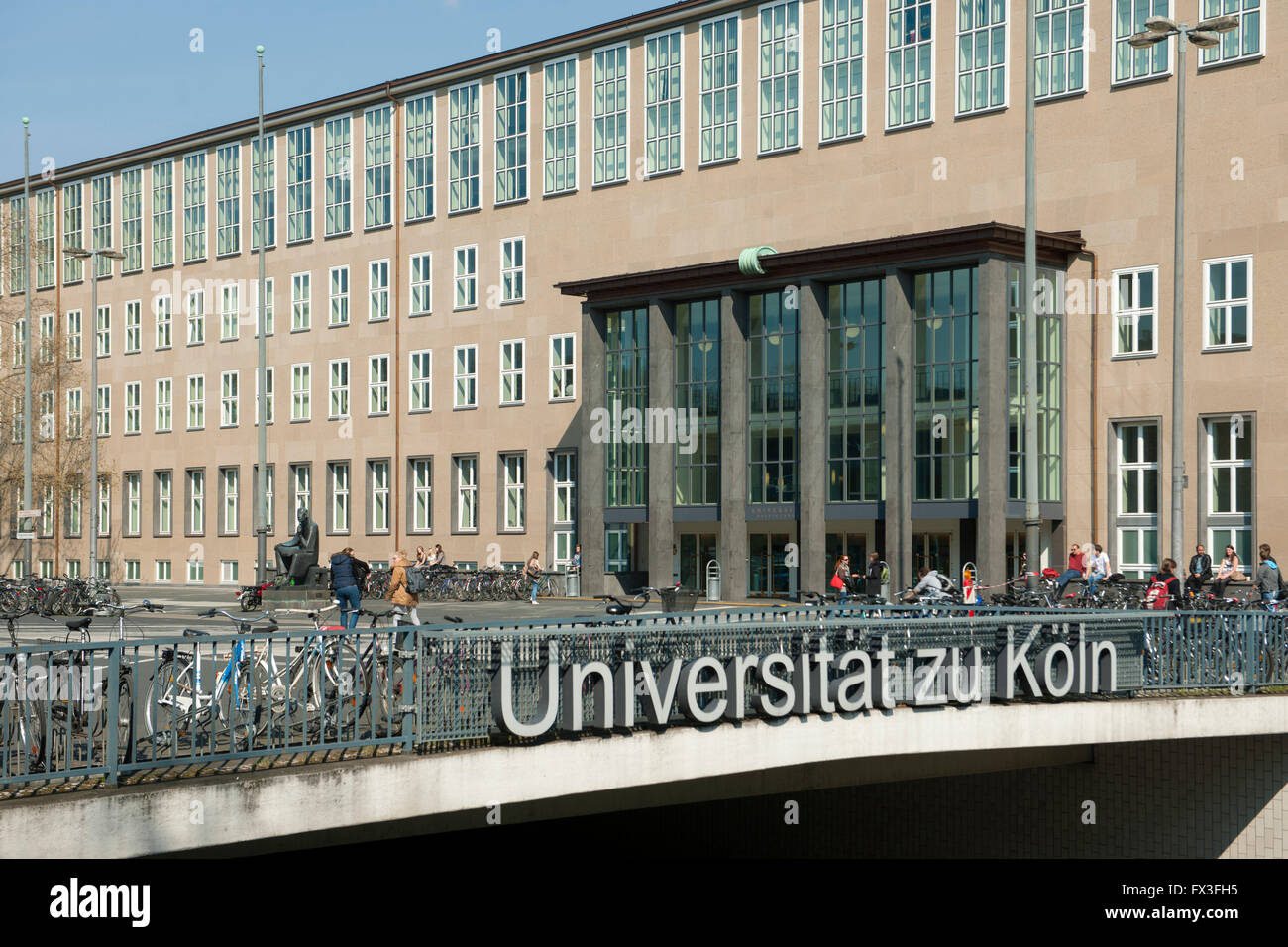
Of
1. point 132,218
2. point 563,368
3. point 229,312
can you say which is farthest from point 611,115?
point 132,218

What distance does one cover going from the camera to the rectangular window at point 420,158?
62062 mm

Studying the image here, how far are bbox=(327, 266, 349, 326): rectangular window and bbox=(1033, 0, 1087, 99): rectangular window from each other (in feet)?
100

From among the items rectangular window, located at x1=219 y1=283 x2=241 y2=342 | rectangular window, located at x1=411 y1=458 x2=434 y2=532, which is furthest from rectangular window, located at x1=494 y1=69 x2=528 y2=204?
rectangular window, located at x1=219 y1=283 x2=241 y2=342

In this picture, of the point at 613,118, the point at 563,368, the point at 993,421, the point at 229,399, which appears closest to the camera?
the point at 993,421

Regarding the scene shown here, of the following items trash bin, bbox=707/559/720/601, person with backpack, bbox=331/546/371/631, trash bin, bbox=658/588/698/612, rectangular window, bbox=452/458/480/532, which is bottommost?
trash bin, bbox=707/559/720/601

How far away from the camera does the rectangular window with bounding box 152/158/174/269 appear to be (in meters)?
73.6

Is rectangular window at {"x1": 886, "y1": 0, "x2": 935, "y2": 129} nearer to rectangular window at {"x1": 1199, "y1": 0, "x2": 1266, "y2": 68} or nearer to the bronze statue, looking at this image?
rectangular window at {"x1": 1199, "y1": 0, "x2": 1266, "y2": 68}

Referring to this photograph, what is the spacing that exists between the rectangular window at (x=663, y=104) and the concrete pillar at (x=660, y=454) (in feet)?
18.7

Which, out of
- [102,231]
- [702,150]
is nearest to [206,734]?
[702,150]

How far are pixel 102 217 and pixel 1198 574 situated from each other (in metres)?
58.3

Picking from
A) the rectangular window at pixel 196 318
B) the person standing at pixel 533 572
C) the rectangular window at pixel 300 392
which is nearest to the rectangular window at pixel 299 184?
the rectangular window at pixel 300 392

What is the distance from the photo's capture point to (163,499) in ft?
243

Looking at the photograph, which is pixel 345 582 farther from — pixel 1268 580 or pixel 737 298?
pixel 737 298

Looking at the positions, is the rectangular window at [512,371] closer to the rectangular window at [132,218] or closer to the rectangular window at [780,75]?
the rectangular window at [780,75]
